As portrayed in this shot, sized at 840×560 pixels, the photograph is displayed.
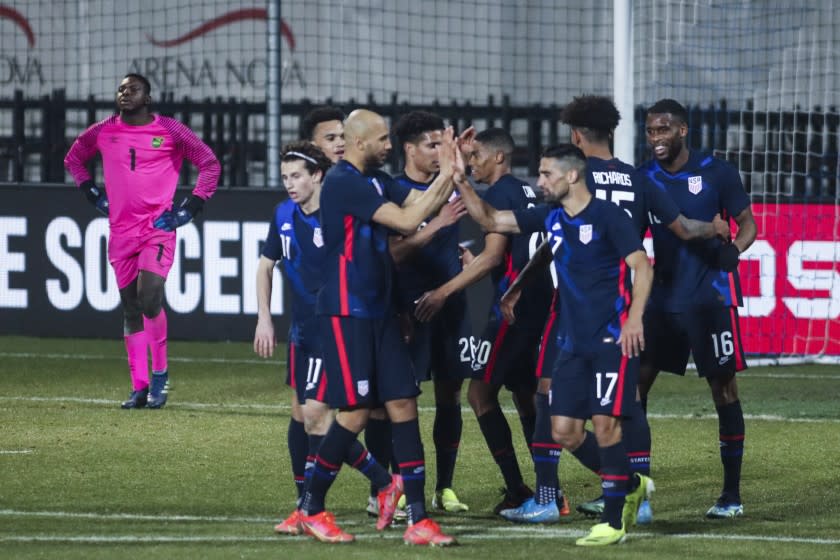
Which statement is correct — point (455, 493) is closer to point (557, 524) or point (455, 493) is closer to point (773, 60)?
point (557, 524)

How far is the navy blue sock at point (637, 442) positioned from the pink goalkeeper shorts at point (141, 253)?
456 cm

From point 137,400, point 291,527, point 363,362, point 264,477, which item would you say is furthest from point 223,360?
point 363,362

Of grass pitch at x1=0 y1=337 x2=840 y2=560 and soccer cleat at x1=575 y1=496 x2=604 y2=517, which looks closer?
grass pitch at x1=0 y1=337 x2=840 y2=560

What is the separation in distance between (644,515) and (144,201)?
193 inches

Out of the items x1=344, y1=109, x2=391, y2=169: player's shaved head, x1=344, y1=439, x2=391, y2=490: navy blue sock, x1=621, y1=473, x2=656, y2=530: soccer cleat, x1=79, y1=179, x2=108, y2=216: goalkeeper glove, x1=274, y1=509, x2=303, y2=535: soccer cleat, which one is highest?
x1=344, y1=109, x2=391, y2=169: player's shaved head

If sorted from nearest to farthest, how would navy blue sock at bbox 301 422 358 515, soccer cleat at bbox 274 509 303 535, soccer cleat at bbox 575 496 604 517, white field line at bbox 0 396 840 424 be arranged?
navy blue sock at bbox 301 422 358 515
soccer cleat at bbox 274 509 303 535
soccer cleat at bbox 575 496 604 517
white field line at bbox 0 396 840 424

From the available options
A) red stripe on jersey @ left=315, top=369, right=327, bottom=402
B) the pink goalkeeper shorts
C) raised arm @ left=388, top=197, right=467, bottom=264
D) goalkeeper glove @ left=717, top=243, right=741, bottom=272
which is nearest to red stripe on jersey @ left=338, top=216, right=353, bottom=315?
raised arm @ left=388, top=197, right=467, bottom=264

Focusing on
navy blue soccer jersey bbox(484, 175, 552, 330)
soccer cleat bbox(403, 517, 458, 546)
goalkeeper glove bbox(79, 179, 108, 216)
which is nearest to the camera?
soccer cleat bbox(403, 517, 458, 546)

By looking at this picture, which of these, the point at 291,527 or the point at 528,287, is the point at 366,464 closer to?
the point at 291,527

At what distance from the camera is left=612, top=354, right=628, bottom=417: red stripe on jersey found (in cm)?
Result: 620

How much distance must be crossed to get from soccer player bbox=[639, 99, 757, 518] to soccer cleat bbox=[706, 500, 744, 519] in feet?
0.58

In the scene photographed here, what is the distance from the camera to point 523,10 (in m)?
19.8

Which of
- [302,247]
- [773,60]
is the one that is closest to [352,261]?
[302,247]

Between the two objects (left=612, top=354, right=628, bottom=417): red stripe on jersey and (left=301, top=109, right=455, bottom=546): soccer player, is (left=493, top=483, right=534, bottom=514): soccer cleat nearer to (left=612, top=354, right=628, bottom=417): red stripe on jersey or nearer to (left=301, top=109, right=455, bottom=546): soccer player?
(left=301, top=109, right=455, bottom=546): soccer player
